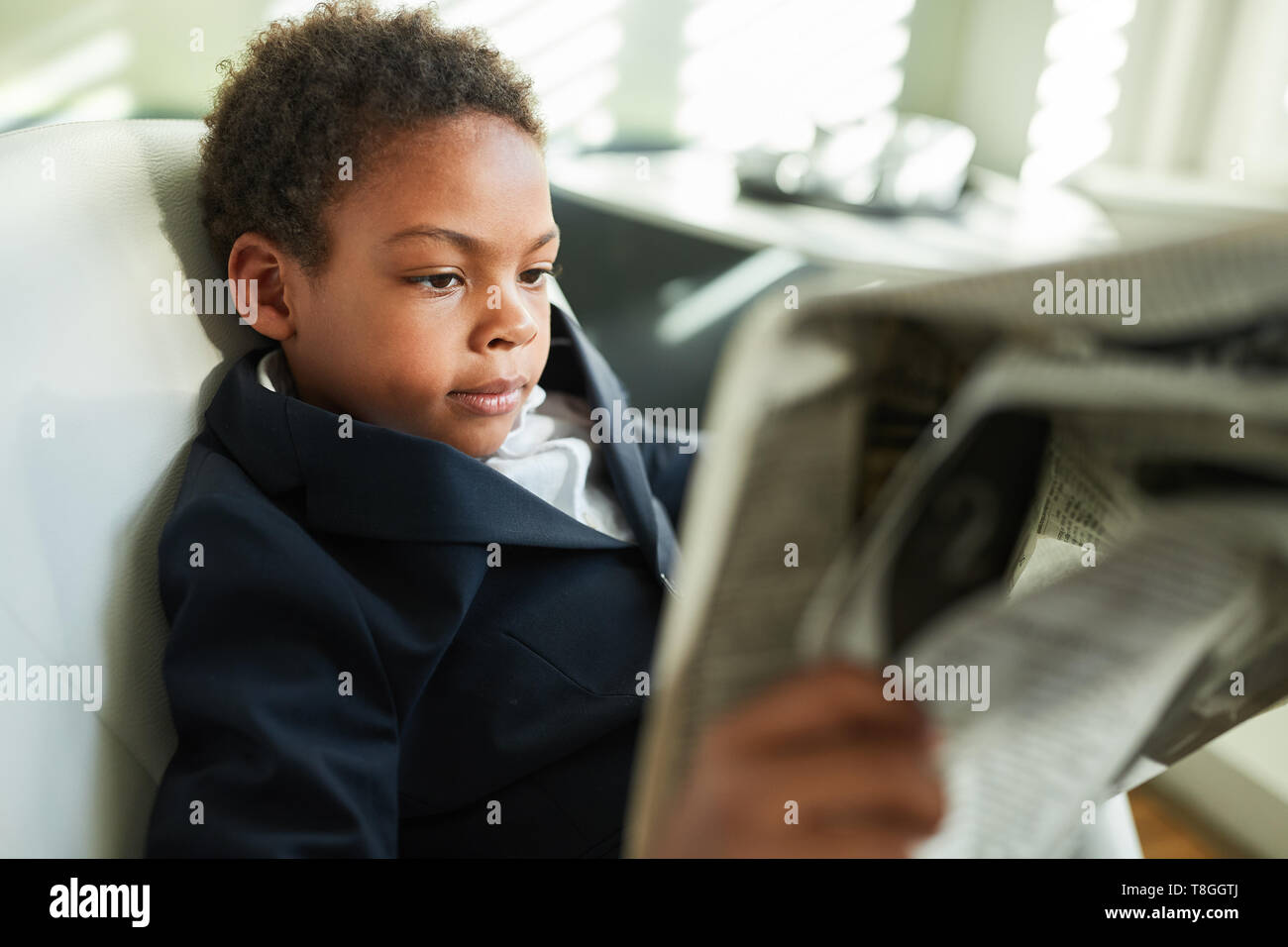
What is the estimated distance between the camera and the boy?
482mm

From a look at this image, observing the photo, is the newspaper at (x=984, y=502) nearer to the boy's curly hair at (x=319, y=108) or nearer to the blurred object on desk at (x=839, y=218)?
the boy's curly hair at (x=319, y=108)

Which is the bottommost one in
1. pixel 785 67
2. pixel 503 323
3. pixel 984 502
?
pixel 984 502

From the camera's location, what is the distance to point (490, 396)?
636 mm

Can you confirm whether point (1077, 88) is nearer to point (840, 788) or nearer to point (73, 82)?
point (73, 82)

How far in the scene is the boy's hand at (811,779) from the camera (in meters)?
0.24

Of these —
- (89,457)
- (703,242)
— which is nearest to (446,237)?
(89,457)

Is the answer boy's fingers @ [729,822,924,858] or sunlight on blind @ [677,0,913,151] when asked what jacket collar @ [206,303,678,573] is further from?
sunlight on blind @ [677,0,913,151]

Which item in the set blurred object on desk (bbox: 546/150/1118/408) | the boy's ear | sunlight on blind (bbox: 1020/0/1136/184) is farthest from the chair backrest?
sunlight on blind (bbox: 1020/0/1136/184)

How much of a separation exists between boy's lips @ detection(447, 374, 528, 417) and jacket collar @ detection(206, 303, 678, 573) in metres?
0.06

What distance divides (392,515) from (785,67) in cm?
151

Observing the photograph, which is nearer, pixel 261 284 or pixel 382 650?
pixel 382 650
